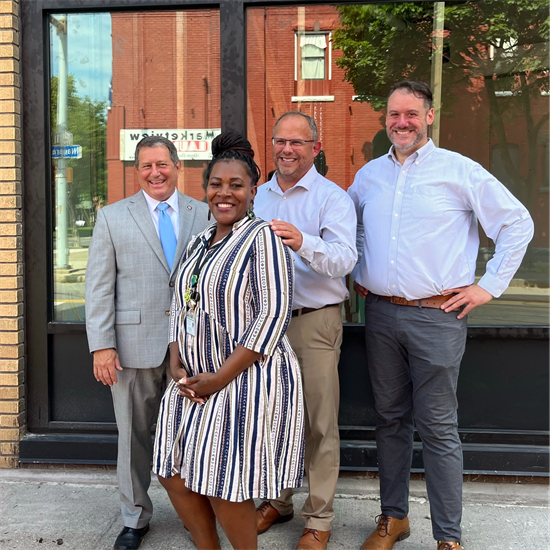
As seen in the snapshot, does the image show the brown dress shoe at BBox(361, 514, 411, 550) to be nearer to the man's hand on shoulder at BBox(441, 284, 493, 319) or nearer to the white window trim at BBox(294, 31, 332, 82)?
the man's hand on shoulder at BBox(441, 284, 493, 319)

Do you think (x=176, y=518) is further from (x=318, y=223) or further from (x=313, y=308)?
(x=318, y=223)

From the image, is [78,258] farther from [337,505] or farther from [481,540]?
[481,540]

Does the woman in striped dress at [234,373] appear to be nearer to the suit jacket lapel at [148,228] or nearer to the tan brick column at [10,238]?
the suit jacket lapel at [148,228]

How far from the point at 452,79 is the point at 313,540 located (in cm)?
288

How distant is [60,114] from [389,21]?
2.20 meters

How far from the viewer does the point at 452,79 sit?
398 centimetres

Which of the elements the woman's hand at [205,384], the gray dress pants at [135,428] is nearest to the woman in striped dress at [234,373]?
the woman's hand at [205,384]

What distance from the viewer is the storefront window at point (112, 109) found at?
4031 mm

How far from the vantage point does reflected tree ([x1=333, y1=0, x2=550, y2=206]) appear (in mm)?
3932

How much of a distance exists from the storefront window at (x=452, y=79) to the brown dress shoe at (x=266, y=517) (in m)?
1.28

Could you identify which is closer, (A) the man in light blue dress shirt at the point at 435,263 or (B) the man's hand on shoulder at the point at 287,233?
(B) the man's hand on shoulder at the point at 287,233

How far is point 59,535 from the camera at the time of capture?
3.24 m

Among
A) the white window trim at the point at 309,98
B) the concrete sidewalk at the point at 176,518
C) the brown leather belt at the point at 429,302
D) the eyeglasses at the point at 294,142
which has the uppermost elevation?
the white window trim at the point at 309,98

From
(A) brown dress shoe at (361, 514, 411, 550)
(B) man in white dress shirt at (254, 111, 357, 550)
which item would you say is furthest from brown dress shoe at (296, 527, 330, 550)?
(A) brown dress shoe at (361, 514, 411, 550)
